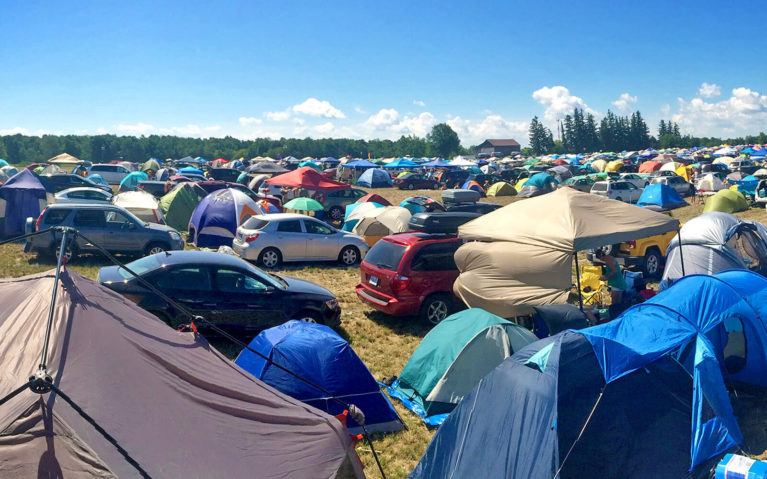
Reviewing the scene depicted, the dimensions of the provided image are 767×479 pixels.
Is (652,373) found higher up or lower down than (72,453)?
lower down

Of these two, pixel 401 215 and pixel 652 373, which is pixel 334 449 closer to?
pixel 652 373

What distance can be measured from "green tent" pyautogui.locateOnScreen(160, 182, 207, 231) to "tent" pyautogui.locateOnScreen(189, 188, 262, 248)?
12.9 feet

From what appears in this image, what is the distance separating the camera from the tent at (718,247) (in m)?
11.1

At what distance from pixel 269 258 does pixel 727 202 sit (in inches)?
825

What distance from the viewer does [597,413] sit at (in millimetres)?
5570

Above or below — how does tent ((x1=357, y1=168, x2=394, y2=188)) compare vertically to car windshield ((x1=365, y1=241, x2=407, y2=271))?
above

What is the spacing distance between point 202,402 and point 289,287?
571cm

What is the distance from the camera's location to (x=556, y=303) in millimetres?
8469

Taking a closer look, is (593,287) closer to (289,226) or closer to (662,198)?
(289,226)

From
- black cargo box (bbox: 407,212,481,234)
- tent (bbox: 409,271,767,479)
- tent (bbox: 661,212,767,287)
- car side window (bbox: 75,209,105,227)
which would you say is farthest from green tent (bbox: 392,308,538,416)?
car side window (bbox: 75,209,105,227)

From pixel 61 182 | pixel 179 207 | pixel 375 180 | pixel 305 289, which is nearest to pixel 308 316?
pixel 305 289

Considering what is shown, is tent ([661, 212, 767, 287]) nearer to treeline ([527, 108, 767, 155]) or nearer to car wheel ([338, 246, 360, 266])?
car wheel ([338, 246, 360, 266])

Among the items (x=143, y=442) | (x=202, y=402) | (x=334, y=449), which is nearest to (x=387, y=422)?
(x=334, y=449)

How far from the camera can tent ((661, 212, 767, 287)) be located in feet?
36.4
